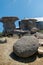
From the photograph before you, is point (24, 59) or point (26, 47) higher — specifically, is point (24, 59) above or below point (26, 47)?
below

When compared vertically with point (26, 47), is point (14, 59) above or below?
below

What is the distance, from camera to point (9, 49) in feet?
31.8

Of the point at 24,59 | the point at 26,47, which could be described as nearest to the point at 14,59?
the point at 24,59

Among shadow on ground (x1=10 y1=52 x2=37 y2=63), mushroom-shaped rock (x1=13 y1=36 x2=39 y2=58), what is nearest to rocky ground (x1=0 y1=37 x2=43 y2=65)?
shadow on ground (x1=10 y1=52 x2=37 y2=63)

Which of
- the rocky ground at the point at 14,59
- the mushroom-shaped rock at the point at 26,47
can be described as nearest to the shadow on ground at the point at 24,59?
the rocky ground at the point at 14,59

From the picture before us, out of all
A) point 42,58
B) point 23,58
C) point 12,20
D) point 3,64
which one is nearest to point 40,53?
point 42,58

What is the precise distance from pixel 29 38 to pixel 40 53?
104cm

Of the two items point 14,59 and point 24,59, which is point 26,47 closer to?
point 24,59

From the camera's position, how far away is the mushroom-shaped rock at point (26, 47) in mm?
8477

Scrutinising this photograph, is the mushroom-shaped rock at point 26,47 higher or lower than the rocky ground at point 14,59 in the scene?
higher

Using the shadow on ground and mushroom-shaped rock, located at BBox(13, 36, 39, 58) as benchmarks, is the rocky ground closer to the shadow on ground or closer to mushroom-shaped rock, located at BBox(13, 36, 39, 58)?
the shadow on ground

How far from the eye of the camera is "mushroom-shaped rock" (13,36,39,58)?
27.8ft

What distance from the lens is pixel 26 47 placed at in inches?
340

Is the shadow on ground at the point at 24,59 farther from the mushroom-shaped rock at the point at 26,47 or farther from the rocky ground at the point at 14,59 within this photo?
the mushroom-shaped rock at the point at 26,47
